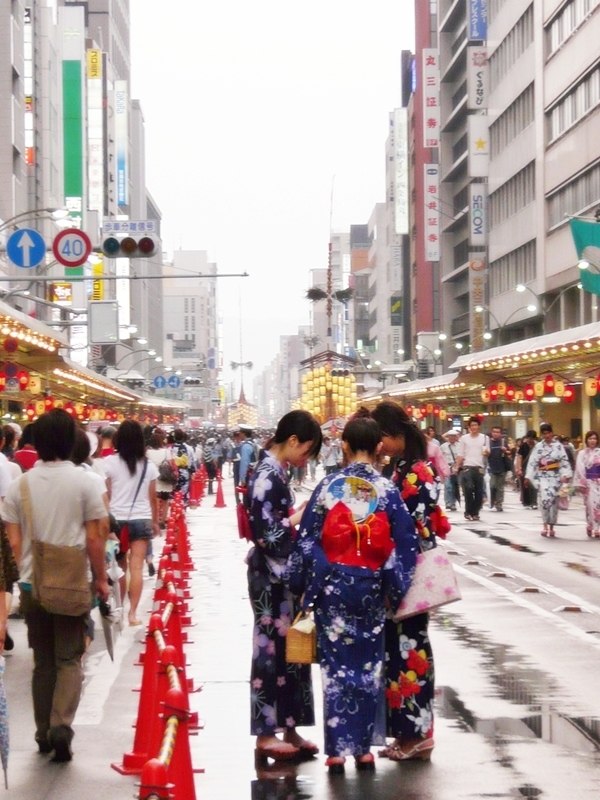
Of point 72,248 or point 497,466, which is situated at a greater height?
point 72,248

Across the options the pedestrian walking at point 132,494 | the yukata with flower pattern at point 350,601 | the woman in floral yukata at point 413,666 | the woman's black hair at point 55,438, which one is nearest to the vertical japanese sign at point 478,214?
the pedestrian walking at point 132,494

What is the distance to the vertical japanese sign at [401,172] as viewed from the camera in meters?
110

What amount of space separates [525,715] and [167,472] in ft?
42.5

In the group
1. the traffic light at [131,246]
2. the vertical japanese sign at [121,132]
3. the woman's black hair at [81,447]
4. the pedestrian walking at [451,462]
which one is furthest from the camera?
the vertical japanese sign at [121,132]

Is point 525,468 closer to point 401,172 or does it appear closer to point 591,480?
point 591,480

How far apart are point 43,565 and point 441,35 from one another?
84.0 meters

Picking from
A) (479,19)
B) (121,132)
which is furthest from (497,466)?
(121,132)

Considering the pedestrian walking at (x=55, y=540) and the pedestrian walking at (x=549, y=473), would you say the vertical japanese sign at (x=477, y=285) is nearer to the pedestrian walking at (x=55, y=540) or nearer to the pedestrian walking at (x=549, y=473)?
the pedestrian walking at (x=549, y=473)

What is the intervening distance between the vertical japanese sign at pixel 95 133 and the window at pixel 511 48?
146 ft

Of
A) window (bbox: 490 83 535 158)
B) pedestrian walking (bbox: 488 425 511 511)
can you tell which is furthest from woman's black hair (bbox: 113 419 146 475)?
window (bbox: 490 83 535 158)

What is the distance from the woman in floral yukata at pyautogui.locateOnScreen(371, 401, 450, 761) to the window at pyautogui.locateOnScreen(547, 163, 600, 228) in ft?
139

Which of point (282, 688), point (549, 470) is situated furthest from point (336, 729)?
point (549, 470)

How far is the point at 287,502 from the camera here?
281 inches

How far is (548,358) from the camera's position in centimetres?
3441
